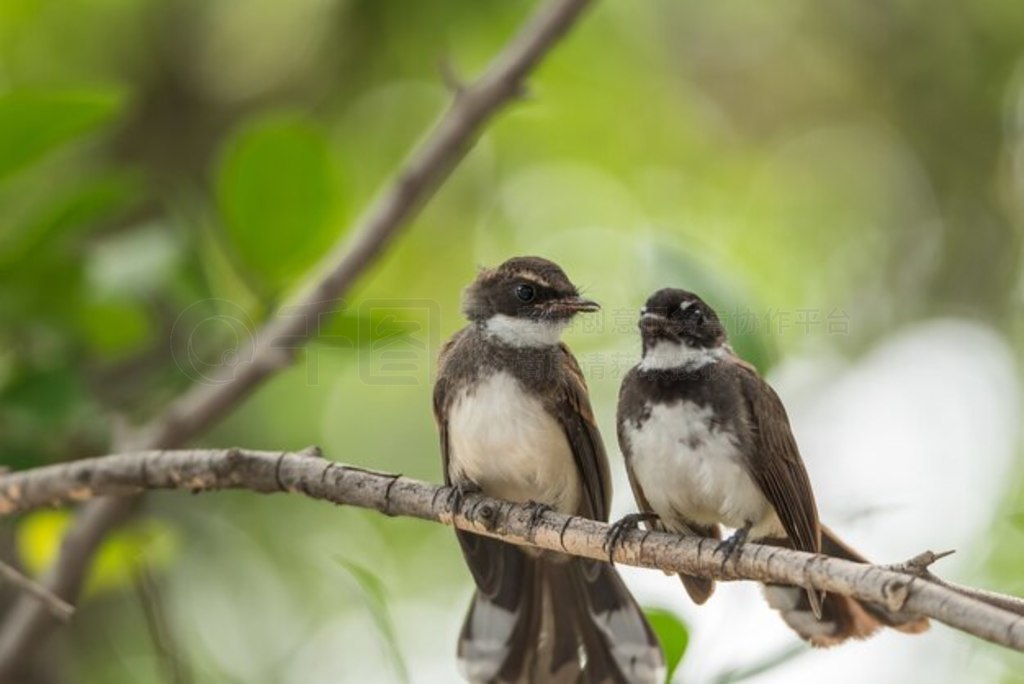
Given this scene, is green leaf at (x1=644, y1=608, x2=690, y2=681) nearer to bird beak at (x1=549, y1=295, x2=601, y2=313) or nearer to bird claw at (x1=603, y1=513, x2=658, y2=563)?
bird claw at (x1=603, y1=513, x2=658, y2=563)

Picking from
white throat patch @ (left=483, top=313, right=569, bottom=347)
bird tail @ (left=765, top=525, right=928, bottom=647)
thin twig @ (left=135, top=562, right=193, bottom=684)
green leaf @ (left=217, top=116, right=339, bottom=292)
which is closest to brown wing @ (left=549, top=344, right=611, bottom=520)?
white throat patch @ (left=483, top=313, right=569, bottom=347)

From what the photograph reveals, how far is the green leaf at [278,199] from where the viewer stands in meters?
5.29

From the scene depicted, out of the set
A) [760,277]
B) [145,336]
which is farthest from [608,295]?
[145,336]

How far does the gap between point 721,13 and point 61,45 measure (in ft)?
14.3

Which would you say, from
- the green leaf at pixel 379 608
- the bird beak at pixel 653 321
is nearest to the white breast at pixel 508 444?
the bird beak at pixel 653 321

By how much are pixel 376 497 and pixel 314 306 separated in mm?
1586

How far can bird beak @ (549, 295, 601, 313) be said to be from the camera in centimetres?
453

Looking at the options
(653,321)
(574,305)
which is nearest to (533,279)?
(574,305)

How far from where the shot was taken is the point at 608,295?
725 centimetres

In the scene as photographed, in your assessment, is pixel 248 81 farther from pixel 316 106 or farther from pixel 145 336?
pixel 145 336

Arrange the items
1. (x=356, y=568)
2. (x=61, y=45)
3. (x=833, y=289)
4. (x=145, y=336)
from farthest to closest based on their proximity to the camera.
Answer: (x=833, y=289) → (x=61, y=45) → (x=145, y=336) → (x=356, y=568)

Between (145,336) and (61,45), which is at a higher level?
(61,45)

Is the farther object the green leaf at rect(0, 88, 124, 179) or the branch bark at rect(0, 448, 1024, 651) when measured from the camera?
the green leaf at rect(0, 88, 124, 179)

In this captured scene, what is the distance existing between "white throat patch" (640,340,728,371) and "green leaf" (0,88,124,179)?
6.85ft
